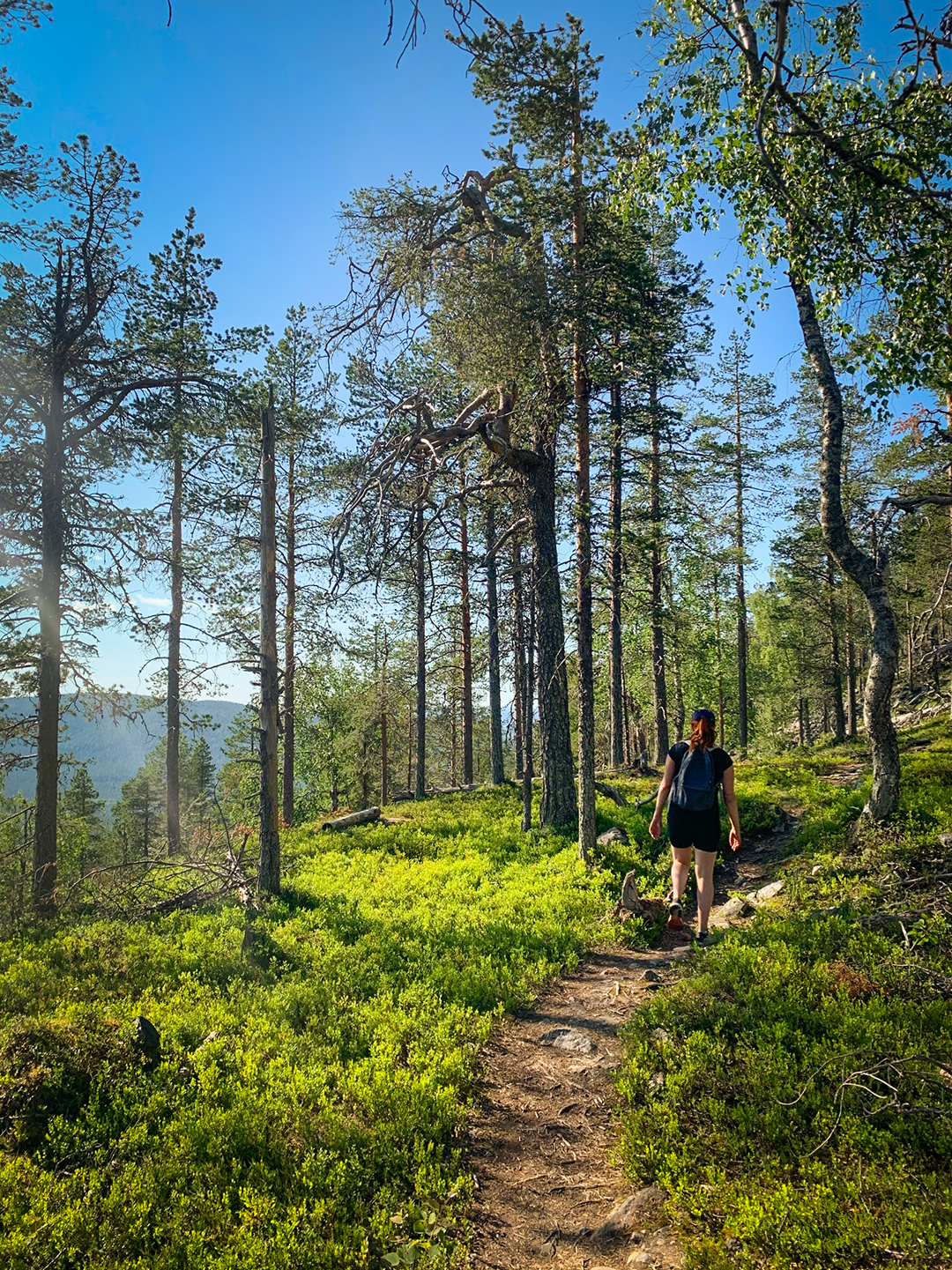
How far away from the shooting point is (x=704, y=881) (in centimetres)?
721

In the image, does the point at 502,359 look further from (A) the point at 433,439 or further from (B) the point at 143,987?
(B) the point at 143,987

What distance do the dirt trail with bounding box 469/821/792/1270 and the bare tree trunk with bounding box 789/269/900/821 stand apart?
3.61 metres

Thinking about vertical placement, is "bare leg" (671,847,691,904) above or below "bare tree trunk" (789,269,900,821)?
below

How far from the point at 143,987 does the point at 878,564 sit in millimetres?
10728

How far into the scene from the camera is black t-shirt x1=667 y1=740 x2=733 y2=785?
716cm

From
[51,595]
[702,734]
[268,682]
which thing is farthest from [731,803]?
[51,595]

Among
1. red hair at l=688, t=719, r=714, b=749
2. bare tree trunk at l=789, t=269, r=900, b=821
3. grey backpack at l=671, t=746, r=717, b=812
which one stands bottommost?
grey backpack at l=671, t=746, r=717, b=812

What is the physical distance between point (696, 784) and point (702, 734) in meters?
0.57

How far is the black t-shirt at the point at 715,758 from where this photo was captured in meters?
7.16

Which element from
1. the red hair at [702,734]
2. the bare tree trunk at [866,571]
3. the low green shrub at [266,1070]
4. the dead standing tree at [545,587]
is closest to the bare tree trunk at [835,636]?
the dead standing tree at [545,587]

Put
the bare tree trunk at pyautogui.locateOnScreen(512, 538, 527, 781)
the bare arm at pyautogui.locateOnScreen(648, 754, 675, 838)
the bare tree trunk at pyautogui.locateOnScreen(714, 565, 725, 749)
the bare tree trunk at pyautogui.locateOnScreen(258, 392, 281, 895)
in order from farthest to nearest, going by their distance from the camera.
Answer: the bare tree trunk at pyautogui.locateOnScreen(714, 565, 725, 749)
the bare tree trunk at pyautogui.locateOnScreen(512, 538, 527, 781)
the bare tree trunk at pyautogui.locateOnScreen(258, 392, 281, 895)
the bare arm at pyautogui.locateOnScreen(648, 754, 675, 838)

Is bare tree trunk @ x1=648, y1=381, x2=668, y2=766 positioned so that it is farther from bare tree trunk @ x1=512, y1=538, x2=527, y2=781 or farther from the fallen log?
the fallen log

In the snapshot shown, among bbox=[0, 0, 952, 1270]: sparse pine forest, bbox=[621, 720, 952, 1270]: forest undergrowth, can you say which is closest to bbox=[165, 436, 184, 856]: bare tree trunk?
bbox=[0, 0, 952, 1270]: sparse pine forest

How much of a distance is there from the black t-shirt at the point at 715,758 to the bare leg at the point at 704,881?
0.84 metres
